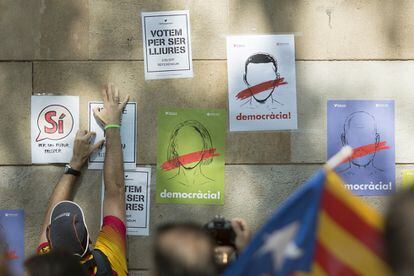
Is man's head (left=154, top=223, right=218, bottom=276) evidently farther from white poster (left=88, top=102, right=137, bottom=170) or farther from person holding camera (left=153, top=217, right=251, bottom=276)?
white poster (left=88, top=102, right=137, bottom=170)

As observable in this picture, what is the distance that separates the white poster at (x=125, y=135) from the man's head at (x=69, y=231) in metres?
0.39

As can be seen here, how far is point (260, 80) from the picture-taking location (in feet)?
15.0

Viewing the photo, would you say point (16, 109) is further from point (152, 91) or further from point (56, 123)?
point (152, 91)

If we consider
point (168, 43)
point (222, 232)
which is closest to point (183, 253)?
point (222, 232)

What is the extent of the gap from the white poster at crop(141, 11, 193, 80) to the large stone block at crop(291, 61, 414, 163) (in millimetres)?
752

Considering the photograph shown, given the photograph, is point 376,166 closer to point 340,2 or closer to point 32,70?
point 340,2

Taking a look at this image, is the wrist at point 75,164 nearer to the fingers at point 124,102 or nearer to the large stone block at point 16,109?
the large stone block at point 16,109

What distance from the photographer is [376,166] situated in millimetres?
4570

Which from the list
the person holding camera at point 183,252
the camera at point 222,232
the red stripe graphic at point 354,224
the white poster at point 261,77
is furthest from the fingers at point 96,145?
the red stripe graphic at point 354,224

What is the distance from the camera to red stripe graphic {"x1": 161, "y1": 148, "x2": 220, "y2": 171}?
457 centimetres

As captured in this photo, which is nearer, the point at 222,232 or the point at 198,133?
the point at 222,232

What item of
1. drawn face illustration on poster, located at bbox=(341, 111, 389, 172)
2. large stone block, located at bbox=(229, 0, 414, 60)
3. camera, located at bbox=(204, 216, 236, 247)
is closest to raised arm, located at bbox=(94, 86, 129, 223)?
large stone block, located at bbox=(229, 0, 414, 60)

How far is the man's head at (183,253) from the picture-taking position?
2510 mm

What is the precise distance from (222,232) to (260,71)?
5.11 ft
